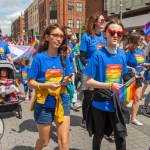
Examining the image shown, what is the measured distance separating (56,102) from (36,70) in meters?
0.44

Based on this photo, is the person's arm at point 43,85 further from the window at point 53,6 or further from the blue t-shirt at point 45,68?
the window at point 53,6

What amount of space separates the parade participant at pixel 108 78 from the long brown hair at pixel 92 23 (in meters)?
1.33

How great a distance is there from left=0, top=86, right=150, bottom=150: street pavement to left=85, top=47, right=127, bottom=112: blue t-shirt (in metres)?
1.50

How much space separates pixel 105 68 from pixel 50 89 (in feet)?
2.20

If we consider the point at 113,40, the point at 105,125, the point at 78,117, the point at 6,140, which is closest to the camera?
the point at 113,40

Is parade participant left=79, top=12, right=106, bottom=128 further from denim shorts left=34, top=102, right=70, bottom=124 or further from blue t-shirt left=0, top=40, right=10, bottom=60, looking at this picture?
blue t-shirt left=0, top=40, right=10, bottom=60

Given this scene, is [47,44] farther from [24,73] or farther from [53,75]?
[24,73]

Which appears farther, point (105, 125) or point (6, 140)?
point (6, 140)

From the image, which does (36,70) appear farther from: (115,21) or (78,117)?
(78,117)

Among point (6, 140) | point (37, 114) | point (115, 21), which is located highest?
point (115, 21)

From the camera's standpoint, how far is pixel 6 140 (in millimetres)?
4758

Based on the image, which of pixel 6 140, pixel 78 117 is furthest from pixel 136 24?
pixel 6 140

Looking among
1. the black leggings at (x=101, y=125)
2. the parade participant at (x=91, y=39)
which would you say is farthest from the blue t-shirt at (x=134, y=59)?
the black leggings at (x=101, y=125)

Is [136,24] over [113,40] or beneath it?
over
